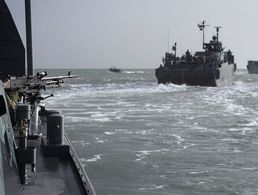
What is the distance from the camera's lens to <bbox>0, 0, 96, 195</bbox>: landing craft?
5.00 m

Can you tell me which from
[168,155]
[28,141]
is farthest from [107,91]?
[28,141]

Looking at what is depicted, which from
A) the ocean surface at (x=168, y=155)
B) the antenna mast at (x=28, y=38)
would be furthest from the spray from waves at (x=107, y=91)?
the antenna mast at (x=28, y=38)

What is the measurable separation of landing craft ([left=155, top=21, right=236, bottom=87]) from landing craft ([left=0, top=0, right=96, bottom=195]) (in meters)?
66.5

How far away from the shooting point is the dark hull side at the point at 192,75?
79.0 meters

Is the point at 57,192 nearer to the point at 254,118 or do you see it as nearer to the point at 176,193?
the point at 176,193

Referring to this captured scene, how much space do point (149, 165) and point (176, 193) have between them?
136 inches

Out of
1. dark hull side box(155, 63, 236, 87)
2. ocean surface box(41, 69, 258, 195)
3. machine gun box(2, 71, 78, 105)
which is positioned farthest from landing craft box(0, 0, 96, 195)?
dark hull side box(155, 63, 236, 87)

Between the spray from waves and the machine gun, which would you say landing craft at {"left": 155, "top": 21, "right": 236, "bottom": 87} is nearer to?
the spray from waves

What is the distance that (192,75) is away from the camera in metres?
80.3

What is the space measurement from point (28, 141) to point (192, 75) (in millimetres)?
70357

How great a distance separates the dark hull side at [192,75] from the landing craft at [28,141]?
218 feet

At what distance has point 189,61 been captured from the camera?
83.4 meters

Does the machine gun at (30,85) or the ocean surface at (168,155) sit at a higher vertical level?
the machine gun at (30,85)

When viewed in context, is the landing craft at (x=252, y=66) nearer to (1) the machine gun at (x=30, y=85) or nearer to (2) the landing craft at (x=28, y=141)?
(2) the landing craft at (x=28, y=141)
